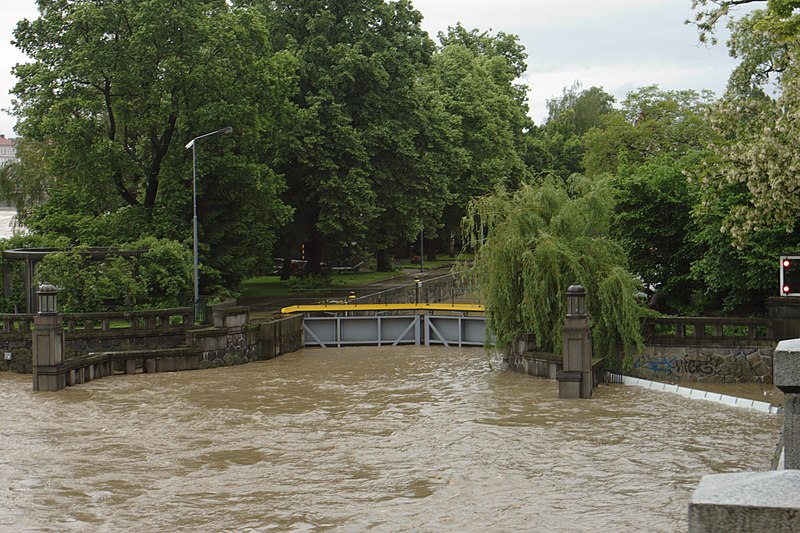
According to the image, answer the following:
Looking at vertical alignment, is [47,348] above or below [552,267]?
below

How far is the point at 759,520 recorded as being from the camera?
357 cm

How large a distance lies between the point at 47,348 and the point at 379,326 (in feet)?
44.0

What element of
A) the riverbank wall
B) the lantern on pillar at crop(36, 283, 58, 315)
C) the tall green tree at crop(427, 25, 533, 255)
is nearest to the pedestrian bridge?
the riverbank wall

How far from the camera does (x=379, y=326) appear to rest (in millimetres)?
36531

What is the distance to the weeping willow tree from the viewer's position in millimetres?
26359

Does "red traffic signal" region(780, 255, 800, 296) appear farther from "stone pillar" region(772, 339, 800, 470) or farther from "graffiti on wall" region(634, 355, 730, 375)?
"stone pillar" region(772, 339, 800, 470)

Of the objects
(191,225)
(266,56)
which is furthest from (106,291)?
(266,56)

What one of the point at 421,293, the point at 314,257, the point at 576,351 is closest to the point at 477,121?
the point at 314,257

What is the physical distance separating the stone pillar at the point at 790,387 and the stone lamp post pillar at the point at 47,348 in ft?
77.2

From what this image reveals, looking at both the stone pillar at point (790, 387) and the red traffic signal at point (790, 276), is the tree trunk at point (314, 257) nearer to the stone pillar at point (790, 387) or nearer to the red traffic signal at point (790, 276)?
the red traffic signal at point (790, 276)

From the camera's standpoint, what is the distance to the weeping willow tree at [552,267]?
86.5 ft

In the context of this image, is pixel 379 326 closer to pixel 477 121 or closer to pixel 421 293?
pixel 421 293

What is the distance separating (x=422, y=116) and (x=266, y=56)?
10.4 meters

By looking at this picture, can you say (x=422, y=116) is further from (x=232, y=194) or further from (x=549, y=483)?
(x=549, y=483)
